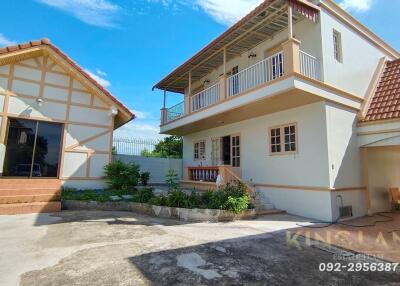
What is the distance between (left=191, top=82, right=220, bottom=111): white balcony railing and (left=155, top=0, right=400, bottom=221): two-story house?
1.9 inches

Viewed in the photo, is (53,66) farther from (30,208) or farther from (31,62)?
(30,208)

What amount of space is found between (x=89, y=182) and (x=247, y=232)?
7643 mm

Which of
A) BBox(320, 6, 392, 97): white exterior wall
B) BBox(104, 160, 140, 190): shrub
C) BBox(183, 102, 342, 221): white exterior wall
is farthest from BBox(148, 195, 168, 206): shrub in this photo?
BBox(320, 6, 392, 97): white exterior wall

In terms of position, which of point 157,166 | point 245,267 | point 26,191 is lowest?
point 245,267

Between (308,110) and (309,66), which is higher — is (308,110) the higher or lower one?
the lower one

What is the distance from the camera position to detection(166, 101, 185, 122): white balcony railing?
14.1 metres

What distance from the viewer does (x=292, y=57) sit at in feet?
25.3

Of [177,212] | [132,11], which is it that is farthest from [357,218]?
[132,11]

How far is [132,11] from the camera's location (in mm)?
10102

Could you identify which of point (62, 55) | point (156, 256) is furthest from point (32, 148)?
point (156, 256)

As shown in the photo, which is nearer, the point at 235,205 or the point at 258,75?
the point at 235,205

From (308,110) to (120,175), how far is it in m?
8.02

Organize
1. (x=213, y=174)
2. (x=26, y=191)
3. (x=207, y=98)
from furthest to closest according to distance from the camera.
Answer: (x=213, y=174) → (x=207, y=98) → (x=26, y=191)

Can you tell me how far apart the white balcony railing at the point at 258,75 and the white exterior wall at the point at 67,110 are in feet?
20.0
